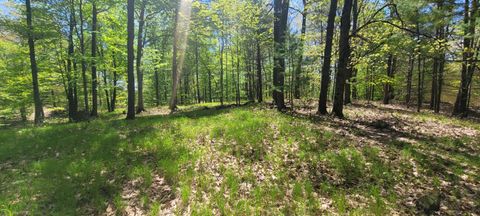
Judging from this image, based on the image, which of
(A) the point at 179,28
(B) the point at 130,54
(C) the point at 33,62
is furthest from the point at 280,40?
(C) the point at 33,62

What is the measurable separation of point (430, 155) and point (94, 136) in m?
10.2

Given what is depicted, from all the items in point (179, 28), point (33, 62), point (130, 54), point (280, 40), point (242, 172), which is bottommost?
point (242, 172)

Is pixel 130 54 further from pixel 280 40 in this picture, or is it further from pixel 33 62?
pixel 280 40

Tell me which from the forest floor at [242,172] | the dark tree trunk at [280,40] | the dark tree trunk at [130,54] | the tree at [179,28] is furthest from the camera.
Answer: the tree at [179,28]

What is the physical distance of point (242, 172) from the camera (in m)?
5.98

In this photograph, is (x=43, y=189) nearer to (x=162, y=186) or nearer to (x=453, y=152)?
(x=162, y=186)

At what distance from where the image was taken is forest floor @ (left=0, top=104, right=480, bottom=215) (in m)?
4.84

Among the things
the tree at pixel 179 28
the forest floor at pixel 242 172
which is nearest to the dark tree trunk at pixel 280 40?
the forest floor at pixel 242 172

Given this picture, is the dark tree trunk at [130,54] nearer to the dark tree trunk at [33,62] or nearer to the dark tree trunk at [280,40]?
the dark tree trunk at [33,62]

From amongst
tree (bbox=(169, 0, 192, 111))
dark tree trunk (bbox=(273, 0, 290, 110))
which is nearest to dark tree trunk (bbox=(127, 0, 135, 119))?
tree (bbox=(169, 0, 192, 111))

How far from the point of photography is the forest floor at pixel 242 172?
484 cm

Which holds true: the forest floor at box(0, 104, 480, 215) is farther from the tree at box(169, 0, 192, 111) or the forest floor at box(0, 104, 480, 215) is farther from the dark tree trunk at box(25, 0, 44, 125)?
the tree at box(169, 0, 192, 111)

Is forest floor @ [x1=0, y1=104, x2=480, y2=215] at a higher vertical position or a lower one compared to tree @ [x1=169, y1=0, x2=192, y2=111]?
lower

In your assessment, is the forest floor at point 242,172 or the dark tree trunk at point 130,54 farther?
the dark tree trunk at point 130,54
